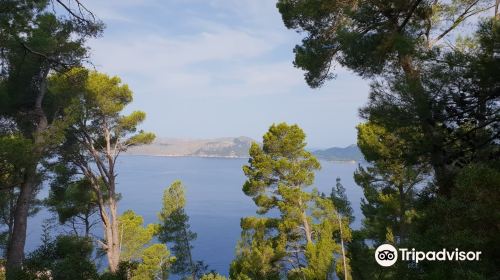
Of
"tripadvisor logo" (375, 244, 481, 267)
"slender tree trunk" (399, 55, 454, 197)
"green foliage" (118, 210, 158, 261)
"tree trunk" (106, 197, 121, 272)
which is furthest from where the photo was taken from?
"green foliage" (118, 210, 158, 261)

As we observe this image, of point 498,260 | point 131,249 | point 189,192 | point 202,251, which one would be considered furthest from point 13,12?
point 189,192

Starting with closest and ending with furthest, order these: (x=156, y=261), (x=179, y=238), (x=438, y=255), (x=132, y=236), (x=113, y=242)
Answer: (x=438, y=255) → (x=113, y=242) → (x=132, y=236) → (x=156, y=261) → (x=179, y=238)

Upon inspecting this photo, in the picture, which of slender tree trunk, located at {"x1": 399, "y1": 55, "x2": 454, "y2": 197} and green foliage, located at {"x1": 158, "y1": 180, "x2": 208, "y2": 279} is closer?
slender tree trunk, located at {"x1": 399, "y1": 55, "x2": 454, "y2": 197}

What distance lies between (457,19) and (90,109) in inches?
482

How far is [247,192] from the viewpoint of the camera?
57.0ft

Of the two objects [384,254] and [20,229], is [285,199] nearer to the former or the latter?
[20,229]

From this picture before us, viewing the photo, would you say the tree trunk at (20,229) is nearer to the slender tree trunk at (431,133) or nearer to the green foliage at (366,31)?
the green foliage at (366,31)

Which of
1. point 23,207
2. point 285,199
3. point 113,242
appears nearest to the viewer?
point 23,207

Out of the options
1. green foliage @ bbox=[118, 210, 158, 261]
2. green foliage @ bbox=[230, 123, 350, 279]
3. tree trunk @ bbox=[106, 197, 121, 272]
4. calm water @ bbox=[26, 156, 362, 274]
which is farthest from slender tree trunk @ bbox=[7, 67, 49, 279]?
calm water @ bbox=[26, 156, 362, 274]

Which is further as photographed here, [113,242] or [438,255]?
[113,242]

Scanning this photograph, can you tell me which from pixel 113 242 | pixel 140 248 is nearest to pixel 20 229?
pixel 113 242

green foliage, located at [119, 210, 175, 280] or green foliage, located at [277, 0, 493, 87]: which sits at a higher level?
green foliage, located at [277, 0, 493, 87]

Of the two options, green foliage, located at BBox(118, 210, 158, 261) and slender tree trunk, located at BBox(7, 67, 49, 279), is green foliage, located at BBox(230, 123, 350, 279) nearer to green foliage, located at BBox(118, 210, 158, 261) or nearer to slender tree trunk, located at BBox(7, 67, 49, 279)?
green foliage, located at BBox(118, 210, 158, 261)

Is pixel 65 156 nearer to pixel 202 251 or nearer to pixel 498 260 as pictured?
pixel 498 260
